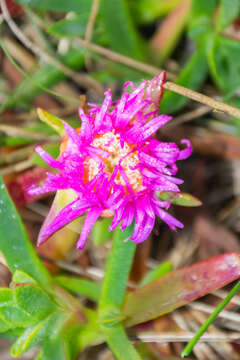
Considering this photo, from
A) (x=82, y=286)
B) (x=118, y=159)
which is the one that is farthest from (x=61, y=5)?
(x=82, y=286)

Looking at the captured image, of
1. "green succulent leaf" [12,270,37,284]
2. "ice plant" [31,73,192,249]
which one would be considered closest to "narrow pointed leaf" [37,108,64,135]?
"ice plant" [31,73,192,249]

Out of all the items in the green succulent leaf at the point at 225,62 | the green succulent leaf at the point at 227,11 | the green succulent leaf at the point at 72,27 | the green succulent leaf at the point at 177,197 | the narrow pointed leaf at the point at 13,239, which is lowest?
the green succulent leaf at the point at 177,197

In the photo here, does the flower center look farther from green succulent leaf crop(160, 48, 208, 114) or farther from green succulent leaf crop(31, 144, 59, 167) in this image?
green succulent leaf crop(160, 48, 208, 114)

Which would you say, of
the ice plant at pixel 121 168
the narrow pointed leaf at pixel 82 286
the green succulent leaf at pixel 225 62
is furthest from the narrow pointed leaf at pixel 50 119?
the green succulent leaf at pixel 225 62

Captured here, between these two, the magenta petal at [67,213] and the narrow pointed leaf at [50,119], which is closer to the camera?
the magenta petal at [67,213]

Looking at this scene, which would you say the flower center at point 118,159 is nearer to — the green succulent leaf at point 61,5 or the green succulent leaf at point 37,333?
the green succulent leaf at point 37,333

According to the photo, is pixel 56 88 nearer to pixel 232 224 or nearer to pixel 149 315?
pixel 232 224

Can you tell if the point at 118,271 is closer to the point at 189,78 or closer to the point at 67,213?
the point at 67,213
